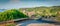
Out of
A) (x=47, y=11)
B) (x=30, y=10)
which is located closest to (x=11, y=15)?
(x=30, y=10)

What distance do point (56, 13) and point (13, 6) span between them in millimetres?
480

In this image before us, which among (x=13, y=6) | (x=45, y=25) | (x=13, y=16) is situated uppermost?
(x=13, y=6)

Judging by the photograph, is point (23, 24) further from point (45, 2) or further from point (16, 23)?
point (45, 2)

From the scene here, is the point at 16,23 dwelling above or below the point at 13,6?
below

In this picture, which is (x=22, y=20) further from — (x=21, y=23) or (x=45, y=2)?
(x=45, y=2)

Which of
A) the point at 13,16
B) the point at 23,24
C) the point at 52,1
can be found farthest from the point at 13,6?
the point at 52,1

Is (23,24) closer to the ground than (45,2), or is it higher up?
closer to the ground

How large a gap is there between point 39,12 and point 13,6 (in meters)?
0.29

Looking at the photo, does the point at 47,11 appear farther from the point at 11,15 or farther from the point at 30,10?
the point at 11,15

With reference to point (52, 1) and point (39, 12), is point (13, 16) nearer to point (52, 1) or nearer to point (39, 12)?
point (39, 12)

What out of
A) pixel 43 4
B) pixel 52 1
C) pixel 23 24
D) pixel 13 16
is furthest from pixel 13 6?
pixel 52 1

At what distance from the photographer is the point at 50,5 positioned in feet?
4.47

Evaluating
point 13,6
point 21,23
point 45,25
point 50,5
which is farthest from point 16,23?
point 50,5

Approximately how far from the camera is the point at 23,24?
4.35 feet
